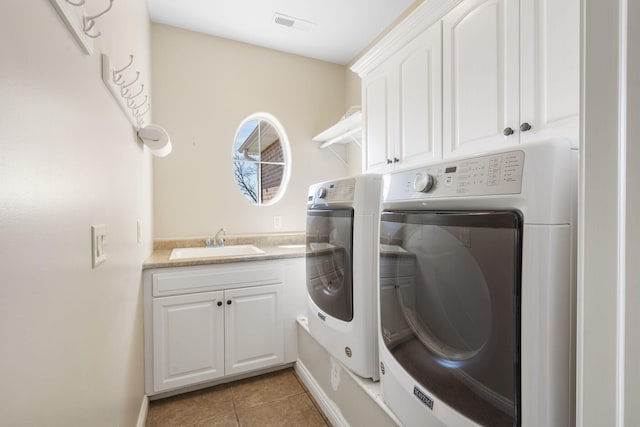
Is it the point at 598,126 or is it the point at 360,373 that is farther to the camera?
the point at 360,373

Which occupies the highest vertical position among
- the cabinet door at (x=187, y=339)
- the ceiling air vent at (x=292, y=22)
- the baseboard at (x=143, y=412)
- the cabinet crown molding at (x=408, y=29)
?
the ceiling air vent at (x=292, y=22)

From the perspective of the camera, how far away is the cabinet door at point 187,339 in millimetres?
1759

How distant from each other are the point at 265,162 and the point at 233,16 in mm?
1205

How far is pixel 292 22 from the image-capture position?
7.52ft

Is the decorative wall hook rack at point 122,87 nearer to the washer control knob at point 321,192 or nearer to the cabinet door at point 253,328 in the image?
the washer control knob at point 321,192

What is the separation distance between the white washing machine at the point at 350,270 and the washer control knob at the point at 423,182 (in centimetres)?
33

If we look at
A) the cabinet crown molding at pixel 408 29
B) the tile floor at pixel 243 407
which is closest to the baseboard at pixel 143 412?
the tile floor at pixel 243 407

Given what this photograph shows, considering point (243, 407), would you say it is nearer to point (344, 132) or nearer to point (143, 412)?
point (143, 412)

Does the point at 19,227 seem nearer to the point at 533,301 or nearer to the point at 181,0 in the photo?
the point at 533,301

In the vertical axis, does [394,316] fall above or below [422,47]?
below

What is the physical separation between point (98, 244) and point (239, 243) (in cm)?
172

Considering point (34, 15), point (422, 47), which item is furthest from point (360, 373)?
point (422, 47)

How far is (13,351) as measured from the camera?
1.44 ft

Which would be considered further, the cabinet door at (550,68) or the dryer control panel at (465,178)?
the cabinet door at (550,68)
